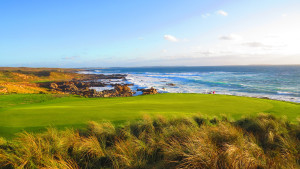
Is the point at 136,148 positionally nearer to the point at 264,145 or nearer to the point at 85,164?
the point at 85,164

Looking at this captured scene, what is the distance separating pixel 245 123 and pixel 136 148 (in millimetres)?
4621

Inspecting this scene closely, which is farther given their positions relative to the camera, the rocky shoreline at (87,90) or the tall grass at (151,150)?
the rocky shoreline at (87,90)

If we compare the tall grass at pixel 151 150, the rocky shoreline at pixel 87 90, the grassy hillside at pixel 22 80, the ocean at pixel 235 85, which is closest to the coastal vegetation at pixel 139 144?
the tall grass at pixel 151 150

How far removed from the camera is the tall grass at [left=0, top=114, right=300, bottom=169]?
2807 mm

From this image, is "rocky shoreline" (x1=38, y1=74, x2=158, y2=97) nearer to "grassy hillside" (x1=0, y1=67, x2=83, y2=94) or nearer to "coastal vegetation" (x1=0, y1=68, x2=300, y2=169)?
"grassy hillside" (x1=0, y1=67, x2=83, y2=94)

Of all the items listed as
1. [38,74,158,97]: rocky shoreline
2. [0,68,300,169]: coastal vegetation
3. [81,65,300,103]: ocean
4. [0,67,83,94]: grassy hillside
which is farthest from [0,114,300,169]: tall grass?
[81,65,300,103]: ocean

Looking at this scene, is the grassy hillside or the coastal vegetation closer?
the coastal vegetation

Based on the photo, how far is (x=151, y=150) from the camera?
3.60 metres

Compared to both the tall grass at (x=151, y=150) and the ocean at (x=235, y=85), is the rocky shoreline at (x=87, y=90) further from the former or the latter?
the tall grass at (x=151, y=150)

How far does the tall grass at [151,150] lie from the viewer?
281cm

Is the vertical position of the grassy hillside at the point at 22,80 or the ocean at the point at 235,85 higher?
the grassy hillside at the point at 22,80

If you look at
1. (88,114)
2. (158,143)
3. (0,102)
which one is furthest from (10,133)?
(0,102)

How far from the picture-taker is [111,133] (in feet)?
14.9

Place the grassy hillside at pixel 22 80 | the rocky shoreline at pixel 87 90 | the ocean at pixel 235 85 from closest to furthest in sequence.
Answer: the grassy hillside at pixel 22 80, the rocky shoreline at pixel 87 90, the ocean at pixel 235 85
